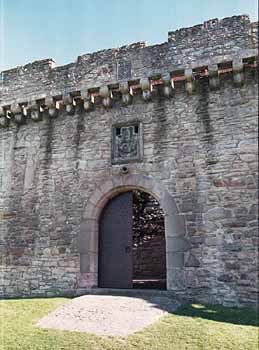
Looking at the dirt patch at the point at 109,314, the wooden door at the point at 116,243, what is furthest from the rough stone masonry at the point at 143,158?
the dirt patch at the point at 109,314

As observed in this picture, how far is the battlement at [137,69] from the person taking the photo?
757 cm

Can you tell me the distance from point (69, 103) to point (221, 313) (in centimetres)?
553

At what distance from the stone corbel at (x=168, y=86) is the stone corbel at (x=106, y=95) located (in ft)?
4.17

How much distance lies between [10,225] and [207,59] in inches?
232

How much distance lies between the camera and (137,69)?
8.48m

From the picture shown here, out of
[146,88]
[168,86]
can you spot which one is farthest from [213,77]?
[146,88]

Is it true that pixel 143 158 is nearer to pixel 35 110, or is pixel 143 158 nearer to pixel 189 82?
pixel 189 82

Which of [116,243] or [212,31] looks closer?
[212,31]

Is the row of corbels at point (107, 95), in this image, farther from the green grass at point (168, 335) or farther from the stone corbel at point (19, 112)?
the green grass at point (168, 335)

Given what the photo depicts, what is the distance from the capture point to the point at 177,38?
8242 millimetres

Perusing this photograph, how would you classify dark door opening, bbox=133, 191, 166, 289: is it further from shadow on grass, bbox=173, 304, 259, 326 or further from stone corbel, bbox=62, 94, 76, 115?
shadow on grass, bbox=173, 304, 259, 326

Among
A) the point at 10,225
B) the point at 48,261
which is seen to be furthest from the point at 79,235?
the point at 10,225

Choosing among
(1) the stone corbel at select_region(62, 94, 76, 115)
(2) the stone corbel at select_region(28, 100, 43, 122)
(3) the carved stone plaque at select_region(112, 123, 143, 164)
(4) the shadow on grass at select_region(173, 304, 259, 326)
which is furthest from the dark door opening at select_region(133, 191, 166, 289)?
(4) the shadow on grass at select_region(173, 304, 259, 326)

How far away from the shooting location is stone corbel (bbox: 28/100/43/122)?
8.98 m
